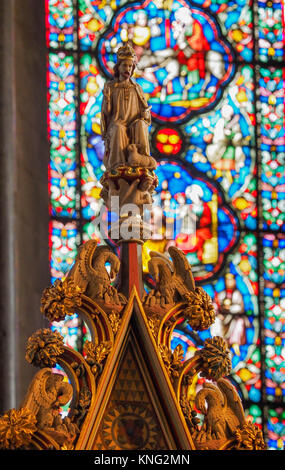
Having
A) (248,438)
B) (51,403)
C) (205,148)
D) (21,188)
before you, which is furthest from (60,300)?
(205,148)

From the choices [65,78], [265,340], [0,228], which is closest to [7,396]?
[0,228]

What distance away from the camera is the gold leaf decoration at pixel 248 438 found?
623 cm

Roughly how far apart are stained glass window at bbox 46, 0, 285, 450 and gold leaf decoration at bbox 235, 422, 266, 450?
4382 mm

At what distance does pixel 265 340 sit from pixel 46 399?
206 inches

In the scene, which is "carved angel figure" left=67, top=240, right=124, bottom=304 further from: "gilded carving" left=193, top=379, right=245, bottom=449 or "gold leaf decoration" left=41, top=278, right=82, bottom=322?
"gilded carving" left=193, top=379, right=245, bottom=449

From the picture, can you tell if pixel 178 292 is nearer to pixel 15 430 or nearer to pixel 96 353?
pixel 96 353

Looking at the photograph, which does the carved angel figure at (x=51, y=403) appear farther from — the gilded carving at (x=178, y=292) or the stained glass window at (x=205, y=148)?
the stained glass window at (x=205, y=148)

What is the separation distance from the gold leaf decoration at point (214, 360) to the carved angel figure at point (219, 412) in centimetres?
5

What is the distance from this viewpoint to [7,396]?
976 centimetres

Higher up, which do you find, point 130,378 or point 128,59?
point 128,59

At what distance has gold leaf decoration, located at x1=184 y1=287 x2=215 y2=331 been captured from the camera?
6.44 m

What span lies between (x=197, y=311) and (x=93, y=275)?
1.82ft

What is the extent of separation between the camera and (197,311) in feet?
21.1
